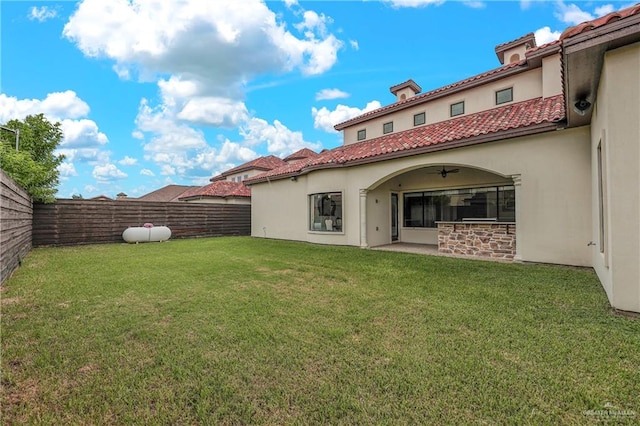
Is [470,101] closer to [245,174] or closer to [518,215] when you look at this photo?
[518,215]

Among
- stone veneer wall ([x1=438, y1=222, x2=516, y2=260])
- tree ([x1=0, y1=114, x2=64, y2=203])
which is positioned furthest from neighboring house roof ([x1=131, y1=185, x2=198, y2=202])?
stone veneer wall ([x1=438, y1=222, x2=516, y2=260])

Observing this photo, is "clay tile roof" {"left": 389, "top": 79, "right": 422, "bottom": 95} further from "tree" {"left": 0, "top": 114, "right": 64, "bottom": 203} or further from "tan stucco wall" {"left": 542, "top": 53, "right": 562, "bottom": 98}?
"tree" {"left": 0, "top": 114, "right": 64, "bottom": 203}

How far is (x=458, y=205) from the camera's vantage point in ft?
41.5

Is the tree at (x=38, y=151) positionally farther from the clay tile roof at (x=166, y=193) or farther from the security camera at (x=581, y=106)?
the clay tile roof at (x=166, y=193)

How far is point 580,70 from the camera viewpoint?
5039mm

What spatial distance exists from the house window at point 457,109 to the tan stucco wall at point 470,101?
0.48 feet

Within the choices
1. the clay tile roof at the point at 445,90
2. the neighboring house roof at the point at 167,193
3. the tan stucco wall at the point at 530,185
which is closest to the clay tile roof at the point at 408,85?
the clay tile roof at the point at 445,90

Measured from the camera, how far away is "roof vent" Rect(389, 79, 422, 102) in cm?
1667

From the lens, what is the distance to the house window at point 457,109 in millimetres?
13163

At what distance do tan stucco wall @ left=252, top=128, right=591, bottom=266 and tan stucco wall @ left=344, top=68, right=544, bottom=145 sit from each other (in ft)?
10.0

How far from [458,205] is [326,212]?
5814 millimetres

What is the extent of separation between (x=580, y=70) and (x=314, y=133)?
22.8m

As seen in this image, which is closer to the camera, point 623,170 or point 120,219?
point 623,170

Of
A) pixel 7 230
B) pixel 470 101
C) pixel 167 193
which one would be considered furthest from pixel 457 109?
pixel 167 193
